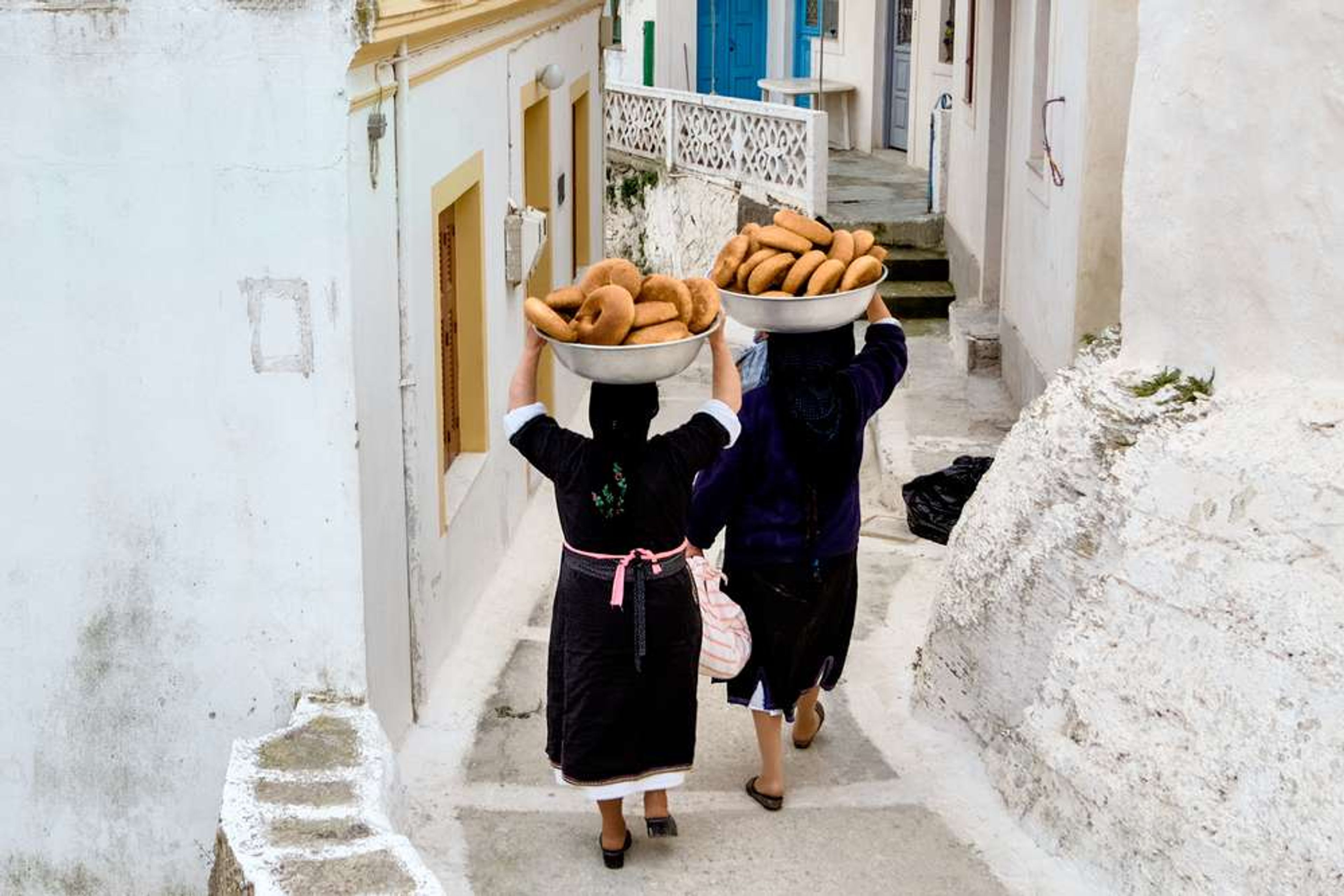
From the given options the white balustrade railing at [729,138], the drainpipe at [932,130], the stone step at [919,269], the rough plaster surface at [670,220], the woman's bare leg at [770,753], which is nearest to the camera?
the woman's bare leg at [770,753]

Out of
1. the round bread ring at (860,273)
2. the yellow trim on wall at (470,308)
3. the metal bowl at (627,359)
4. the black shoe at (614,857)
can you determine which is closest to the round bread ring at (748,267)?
the round bread ring at (860,273)

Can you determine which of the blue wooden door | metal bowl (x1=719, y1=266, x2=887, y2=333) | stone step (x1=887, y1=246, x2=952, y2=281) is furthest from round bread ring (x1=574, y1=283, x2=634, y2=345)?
A: the blue wooden door

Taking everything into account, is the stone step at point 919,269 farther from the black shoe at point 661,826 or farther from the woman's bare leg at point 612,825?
the woman's bare leg at point 612,825

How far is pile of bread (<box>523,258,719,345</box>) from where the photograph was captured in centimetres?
545

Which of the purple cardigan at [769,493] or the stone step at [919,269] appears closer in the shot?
the purple cardigan at [769,493]

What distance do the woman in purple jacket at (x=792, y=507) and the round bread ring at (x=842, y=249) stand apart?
254 millimetres

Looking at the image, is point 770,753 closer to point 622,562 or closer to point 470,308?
point 622,562

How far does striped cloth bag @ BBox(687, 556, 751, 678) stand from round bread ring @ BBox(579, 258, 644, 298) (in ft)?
3.14

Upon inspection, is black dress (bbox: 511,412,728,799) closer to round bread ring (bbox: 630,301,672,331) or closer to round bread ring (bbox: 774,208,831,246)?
round bread ring (bbox: 630,301,672,331)

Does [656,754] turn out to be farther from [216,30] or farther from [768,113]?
[768,113]

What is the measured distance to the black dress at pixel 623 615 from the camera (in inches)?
219

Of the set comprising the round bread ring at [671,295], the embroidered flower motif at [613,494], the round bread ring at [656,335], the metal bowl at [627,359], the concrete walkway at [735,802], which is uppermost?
the round bread ring at [671,295]

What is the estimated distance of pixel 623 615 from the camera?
5664mm

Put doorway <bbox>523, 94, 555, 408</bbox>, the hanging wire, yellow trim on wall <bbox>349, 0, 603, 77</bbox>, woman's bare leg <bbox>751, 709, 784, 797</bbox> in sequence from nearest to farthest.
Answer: yellow trim on wall <bbox>349, 0, 603, 77</bbox> < woman's bare leg <bbox>751, 709, 784, 797</bbox> < the hanging wire < doorway <bbox>523, 94, 555, 408</bbox>
